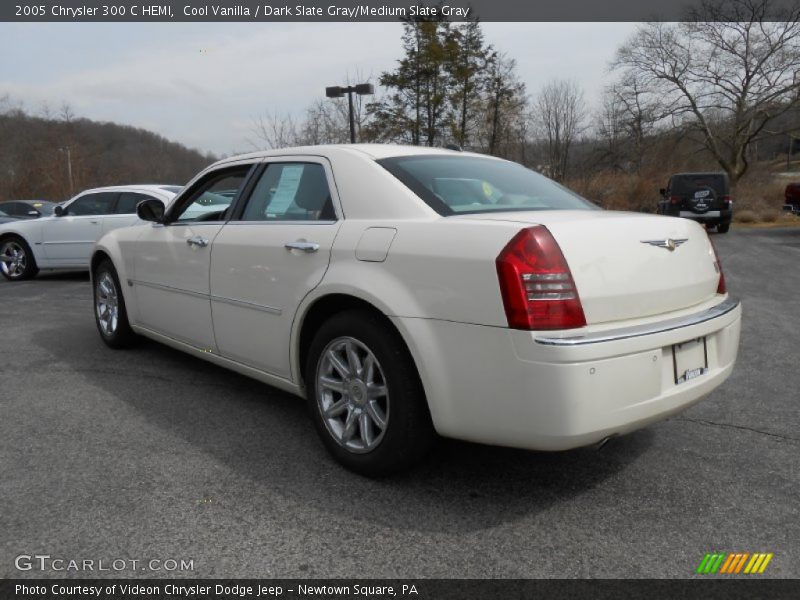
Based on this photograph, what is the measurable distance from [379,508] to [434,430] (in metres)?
0.40

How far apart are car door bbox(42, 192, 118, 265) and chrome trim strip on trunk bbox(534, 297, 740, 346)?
9.49 metres

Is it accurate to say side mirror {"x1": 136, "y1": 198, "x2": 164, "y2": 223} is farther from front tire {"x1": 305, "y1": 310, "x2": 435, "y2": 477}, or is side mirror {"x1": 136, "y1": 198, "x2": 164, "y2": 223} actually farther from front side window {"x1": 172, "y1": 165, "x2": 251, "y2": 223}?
front tire {"x1": 305, "y1": 310, "x2": 435, "y2": 477}

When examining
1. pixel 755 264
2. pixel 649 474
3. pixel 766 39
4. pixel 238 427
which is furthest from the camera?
pixel 766 39

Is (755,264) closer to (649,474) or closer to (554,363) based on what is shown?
(649,474)

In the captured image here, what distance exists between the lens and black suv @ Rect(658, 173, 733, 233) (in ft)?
61.1

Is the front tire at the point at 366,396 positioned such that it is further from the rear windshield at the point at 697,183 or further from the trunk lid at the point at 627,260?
the rear windshield at the point at 697,183

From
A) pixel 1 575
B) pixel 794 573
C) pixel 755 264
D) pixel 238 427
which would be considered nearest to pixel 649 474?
pixel 794 573

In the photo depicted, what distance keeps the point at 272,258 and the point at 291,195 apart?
1.35 ft

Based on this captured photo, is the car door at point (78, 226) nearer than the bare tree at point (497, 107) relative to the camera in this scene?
Yes

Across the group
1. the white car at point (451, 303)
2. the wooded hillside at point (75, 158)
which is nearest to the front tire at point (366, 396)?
the white car at point (451, 303)

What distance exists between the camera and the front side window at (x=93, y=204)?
33.5ft

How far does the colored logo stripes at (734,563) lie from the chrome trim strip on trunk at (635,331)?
2.76ft

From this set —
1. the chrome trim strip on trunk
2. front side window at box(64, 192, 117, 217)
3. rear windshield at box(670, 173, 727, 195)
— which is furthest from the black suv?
the chrome trim strip on trunk

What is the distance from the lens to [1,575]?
86.8 inches
